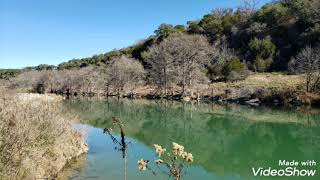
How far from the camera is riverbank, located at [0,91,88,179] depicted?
1073 centimetres

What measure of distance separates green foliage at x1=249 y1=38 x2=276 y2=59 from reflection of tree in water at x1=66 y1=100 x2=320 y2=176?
42.2 meters

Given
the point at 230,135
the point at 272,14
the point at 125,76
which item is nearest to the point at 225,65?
the point at 125,76

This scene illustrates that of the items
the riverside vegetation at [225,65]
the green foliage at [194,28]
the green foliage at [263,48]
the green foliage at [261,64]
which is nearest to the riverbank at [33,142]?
the riverside vegetation at [225,65]

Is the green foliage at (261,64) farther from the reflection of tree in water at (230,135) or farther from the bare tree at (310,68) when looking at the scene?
the reflection of tree in water at (230,135)

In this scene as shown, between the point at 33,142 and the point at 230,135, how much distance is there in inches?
765

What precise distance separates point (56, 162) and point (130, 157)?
18.4 ft

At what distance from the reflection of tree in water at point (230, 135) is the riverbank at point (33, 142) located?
6604 millimetres

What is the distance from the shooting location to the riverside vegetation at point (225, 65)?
2395 inches

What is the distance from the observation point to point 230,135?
29.6m

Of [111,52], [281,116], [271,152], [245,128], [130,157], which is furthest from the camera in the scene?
[111,52]

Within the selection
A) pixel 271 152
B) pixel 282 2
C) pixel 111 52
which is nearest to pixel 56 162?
pixel 271 152

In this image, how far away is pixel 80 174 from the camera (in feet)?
51.0

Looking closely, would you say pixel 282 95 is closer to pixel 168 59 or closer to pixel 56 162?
pixel 168 59

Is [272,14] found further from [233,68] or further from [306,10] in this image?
[233,68]
